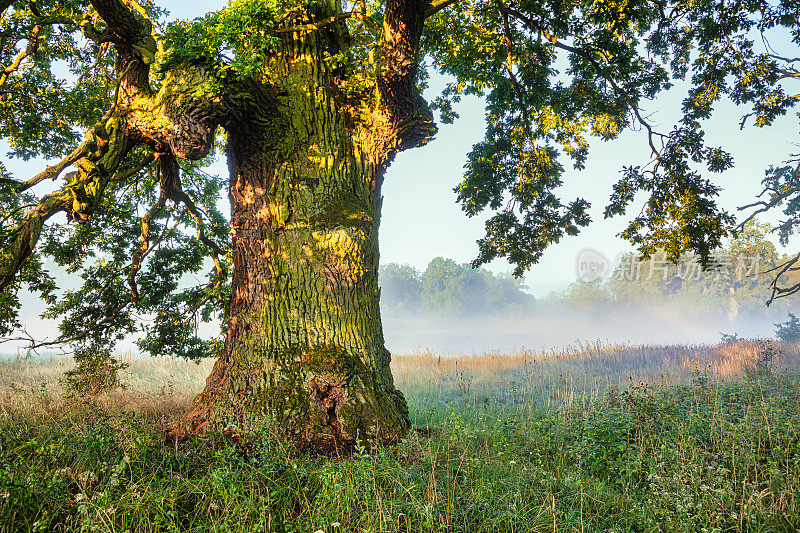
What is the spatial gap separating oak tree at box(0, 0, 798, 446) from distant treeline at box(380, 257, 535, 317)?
68488 mm

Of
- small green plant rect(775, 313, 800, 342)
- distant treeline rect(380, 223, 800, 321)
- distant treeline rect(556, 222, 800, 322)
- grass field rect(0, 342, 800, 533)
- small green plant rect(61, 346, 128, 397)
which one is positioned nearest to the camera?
grass field rect(0, 342, 800, 533)

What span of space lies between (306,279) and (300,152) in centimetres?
186

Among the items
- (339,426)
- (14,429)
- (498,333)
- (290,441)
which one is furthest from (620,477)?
(498,333)

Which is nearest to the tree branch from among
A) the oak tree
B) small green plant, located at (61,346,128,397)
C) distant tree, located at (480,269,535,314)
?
the oak tree

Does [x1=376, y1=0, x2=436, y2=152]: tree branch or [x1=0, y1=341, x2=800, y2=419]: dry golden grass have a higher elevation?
[x1=376, y1=0, x2=436, y2=152]: tree branch

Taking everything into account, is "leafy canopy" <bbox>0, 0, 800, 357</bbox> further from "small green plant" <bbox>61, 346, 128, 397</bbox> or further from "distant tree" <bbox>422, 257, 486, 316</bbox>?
"distant tree" <bbox>422, 257, 486, 316</bbox>

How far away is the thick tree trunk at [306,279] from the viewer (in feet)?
18.5

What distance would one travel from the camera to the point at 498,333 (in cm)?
8069

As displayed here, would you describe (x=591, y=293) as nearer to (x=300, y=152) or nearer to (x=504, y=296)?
(x=504, y=296)

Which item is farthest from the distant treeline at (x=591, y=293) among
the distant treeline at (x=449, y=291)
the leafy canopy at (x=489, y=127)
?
the leafy canopy at (x=489, y=127)

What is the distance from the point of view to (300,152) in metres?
6.44

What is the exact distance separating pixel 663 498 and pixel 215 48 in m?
7.00

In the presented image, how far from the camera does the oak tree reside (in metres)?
5.86

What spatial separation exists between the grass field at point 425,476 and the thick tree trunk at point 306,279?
57 cm
